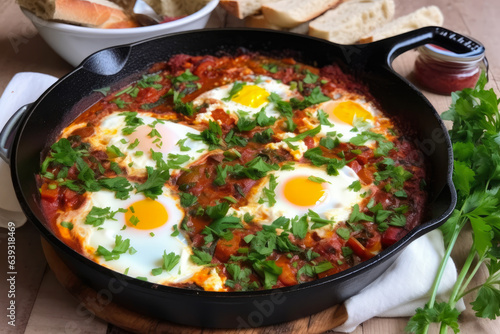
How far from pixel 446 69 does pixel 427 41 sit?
72 cm

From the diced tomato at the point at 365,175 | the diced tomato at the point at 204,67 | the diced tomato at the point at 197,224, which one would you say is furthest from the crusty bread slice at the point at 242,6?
the diced tomato at the point at 197,224

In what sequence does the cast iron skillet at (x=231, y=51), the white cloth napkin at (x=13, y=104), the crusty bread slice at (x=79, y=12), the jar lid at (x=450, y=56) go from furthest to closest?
the jar lid at (x=450, y=56) → the crusty bread slice at (x=79, y=12) → the white cloth napkin at (x=13, y=104) → the cast iron skillet at (x=231, y=51)

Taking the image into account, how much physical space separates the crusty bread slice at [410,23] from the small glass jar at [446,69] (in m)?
0.48

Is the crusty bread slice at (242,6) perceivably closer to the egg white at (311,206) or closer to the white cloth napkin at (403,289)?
the egg white at (311,206)

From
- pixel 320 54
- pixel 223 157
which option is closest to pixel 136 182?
pixel 223 157

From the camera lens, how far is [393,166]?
342 centimetres

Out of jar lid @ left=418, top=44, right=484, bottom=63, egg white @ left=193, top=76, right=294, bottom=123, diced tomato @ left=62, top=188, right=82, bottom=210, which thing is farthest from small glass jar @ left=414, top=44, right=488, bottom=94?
diced tomato @ left=62, top=188, right=82, bottom=210

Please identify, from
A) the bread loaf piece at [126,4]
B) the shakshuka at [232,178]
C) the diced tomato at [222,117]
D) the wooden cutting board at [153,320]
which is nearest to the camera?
the wooden cutting board at [153,320]

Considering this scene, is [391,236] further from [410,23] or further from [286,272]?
[410,23]

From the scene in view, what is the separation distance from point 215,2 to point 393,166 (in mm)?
2154

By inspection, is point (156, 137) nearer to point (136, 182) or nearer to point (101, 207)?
point (136, 182)

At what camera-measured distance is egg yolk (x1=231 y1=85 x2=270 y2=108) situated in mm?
3848

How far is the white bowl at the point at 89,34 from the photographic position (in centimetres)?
412

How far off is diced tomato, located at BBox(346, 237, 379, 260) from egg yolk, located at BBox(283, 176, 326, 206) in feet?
1.07
